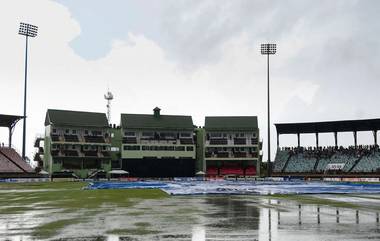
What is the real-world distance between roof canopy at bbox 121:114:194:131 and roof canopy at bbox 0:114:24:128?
1196 inches

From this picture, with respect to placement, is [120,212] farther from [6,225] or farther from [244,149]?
[244,149]

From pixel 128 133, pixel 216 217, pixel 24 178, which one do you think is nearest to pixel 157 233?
pixel 216 217

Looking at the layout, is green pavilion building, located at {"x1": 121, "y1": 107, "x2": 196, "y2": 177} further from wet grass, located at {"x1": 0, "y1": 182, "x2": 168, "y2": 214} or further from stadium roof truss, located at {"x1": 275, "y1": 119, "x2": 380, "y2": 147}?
wet grass, located at {"x1": 0, "y1": 182, "x2": 168, "y2": 214}

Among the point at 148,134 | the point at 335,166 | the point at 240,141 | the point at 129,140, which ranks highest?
the point at 148,134

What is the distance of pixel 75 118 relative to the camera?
12444 cm

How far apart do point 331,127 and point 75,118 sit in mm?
66772

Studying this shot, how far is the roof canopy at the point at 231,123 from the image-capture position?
436 ft

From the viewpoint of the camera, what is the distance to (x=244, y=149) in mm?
131250

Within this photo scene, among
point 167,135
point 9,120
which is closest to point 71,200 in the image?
point 9,120

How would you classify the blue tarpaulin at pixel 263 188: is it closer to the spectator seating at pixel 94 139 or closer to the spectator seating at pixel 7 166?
the spectator seating at pixel 7 166

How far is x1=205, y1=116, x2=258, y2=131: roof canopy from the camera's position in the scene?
13300cm

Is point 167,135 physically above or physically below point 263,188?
above

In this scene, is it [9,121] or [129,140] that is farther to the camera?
[129,140]

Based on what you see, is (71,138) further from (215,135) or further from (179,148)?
(215,135)
